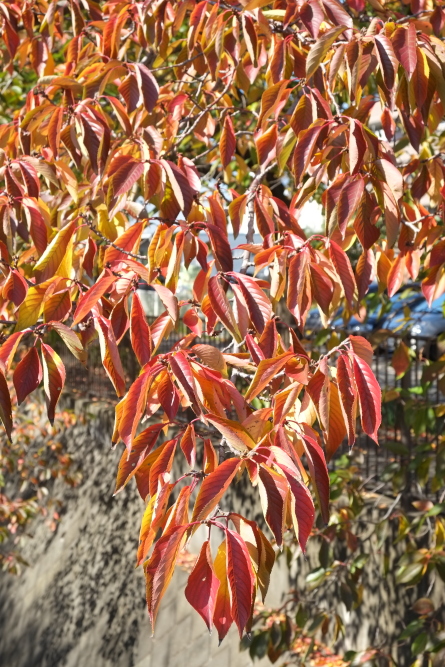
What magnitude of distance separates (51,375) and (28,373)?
2.5 inches

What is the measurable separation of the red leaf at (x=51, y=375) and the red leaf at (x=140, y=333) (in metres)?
0.21

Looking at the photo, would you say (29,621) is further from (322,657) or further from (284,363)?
(284,363)

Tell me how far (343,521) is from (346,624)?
1.22 meters

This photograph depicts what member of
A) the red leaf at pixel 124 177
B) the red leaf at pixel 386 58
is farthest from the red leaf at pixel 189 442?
the red leaf at pixel 386 58

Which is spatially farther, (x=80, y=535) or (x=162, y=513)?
(x=80, y=535)

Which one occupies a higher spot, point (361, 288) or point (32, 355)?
point (32, 355)

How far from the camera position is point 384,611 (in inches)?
177

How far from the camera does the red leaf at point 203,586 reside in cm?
132

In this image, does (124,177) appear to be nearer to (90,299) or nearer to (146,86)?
(90,299)

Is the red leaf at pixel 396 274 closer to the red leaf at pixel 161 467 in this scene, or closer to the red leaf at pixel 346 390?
the red leaf at pixel 346 390

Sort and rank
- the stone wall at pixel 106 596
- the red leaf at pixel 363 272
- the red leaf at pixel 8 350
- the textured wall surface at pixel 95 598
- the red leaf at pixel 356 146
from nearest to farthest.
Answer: the red leaf at pixel 8 350
the red leaf at pixel 356 146
the red leaf at pixel 363 272
the stone wall at pixel 106 596
the textured wall surface at pixel 95 598

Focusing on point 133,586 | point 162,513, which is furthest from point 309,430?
point 133,586

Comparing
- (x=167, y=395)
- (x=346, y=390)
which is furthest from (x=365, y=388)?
(x=167, y=395)

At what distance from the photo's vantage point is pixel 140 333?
1.83 meters
